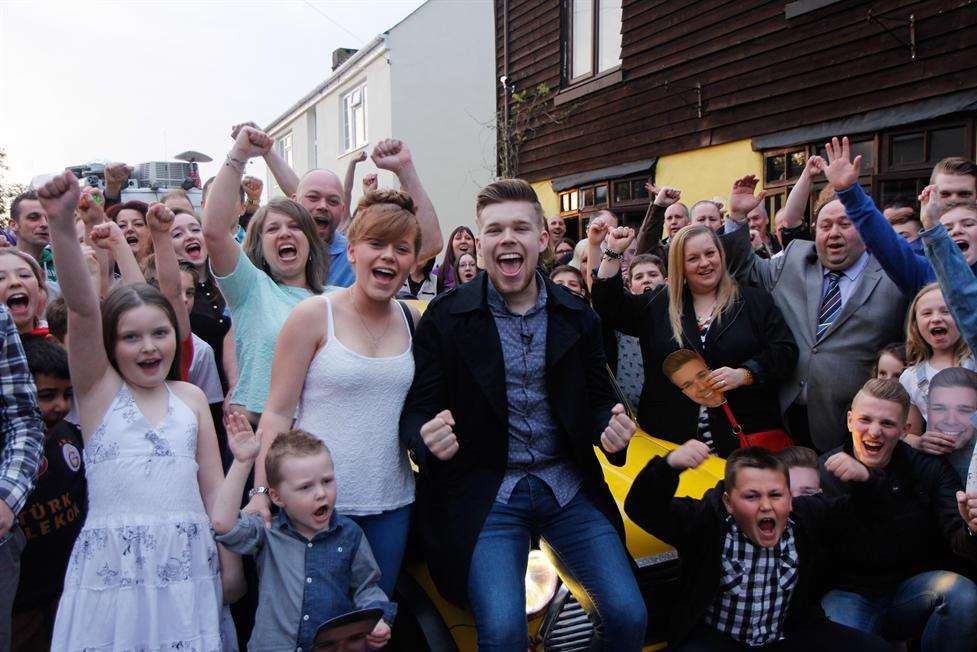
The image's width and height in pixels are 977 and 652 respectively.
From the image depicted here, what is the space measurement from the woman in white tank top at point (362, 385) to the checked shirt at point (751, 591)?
49.0 inches

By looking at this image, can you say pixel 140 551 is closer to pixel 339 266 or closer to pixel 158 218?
pixel 158 218

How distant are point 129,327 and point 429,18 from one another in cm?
1895

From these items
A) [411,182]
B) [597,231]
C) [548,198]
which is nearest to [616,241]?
[597,231]

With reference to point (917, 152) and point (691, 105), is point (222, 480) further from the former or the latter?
point (691, 105)

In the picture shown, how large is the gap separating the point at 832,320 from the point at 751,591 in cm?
180

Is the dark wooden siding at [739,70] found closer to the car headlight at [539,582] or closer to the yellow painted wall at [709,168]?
the yellow painted wall at [709,168]

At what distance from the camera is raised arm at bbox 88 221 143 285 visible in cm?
333

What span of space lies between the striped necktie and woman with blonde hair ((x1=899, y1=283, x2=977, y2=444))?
1.42ft

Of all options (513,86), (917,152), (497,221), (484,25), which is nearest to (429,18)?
(484,25)

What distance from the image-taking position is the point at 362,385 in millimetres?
2713

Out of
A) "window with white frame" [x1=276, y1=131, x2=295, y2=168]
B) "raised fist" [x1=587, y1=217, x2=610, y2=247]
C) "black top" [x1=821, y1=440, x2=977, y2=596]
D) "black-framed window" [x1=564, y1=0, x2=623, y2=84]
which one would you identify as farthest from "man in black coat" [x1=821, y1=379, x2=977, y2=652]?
"window with white frame" [x1=276, y1=131, x2=295, y2=168]

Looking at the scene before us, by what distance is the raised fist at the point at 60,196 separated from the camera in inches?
89.4

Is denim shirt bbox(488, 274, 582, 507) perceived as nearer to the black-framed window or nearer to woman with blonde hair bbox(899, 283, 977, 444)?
woman with blonde hair bbox(899, 283, 977, 444)

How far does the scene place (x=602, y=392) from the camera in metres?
2.96
